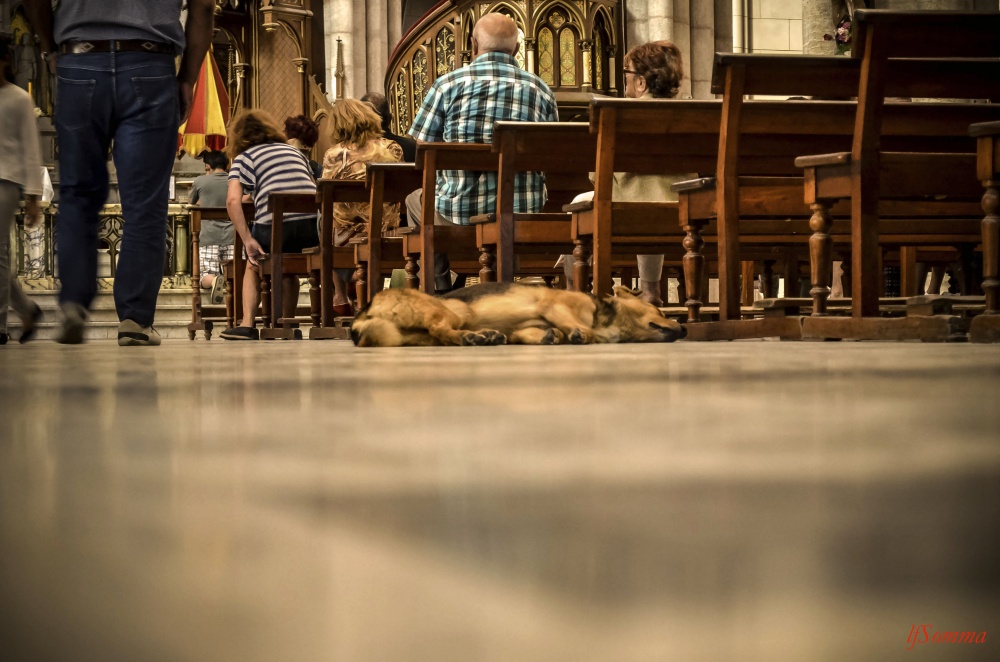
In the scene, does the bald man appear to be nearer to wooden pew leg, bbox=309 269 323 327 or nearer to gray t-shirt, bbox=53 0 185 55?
wooden pew leg, bbox=309 269 323 327

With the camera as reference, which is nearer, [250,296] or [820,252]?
[820,252]

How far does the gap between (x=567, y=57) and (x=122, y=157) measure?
961 cm

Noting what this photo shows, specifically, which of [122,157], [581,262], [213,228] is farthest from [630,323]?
[213,228]

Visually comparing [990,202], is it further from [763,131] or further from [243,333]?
[243,333]

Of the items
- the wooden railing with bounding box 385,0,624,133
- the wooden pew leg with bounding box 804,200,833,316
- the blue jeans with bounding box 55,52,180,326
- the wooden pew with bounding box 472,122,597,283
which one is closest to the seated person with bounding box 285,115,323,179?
the wooden pew with bounding box 472,122,597,283

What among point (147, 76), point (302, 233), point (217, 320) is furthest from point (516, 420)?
point (217, 320)

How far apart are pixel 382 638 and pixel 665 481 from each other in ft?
1.00

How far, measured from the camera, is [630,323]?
3.94 metres

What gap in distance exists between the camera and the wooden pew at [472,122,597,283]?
559 centimetres

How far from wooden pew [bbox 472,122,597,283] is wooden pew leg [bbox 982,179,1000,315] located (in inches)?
76.4

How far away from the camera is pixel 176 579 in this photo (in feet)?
1.24

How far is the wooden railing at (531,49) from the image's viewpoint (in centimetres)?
1304

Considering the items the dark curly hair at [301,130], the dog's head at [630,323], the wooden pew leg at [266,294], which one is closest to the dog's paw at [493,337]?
the dog's head at [630,323]

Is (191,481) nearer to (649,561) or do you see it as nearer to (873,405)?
(649,561)
